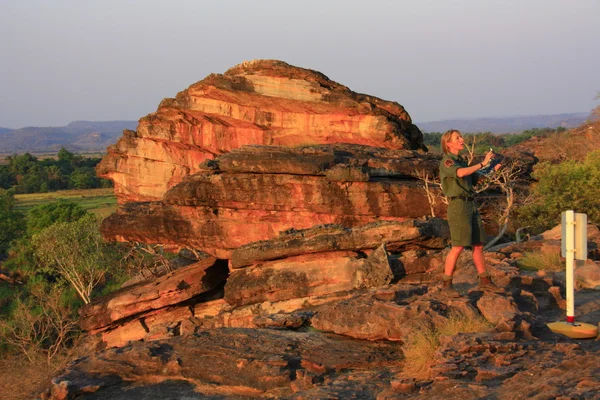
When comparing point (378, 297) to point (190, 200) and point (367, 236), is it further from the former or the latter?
point (190, 200)

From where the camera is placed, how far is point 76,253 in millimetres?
32969

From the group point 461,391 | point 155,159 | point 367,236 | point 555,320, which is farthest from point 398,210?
point 155,159

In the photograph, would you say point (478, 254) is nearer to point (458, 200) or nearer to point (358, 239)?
point (458, 200)

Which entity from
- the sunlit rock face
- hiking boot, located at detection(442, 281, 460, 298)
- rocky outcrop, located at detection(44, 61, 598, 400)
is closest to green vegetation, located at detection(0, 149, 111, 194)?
the sunlit rock face

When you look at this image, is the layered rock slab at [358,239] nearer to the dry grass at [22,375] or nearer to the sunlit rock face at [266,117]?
the dry grass at [22,375]

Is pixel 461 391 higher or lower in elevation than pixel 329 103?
lower

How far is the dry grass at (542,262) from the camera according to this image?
465 inches

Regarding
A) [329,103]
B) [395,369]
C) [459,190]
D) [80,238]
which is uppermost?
[329,103]

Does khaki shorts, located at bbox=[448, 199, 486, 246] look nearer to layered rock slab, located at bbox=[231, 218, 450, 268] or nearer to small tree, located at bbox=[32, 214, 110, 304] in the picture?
layered rock slab, located at bbox=[231, 218, 450, 268]

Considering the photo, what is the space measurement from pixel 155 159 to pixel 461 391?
3195cm

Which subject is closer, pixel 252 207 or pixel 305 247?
pixel 305 247

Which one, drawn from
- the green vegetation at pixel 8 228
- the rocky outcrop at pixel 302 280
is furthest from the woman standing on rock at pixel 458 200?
the green vegetation at pixel 8 228

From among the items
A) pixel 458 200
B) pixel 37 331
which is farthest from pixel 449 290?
pixel 37 331

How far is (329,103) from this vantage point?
25297mm
